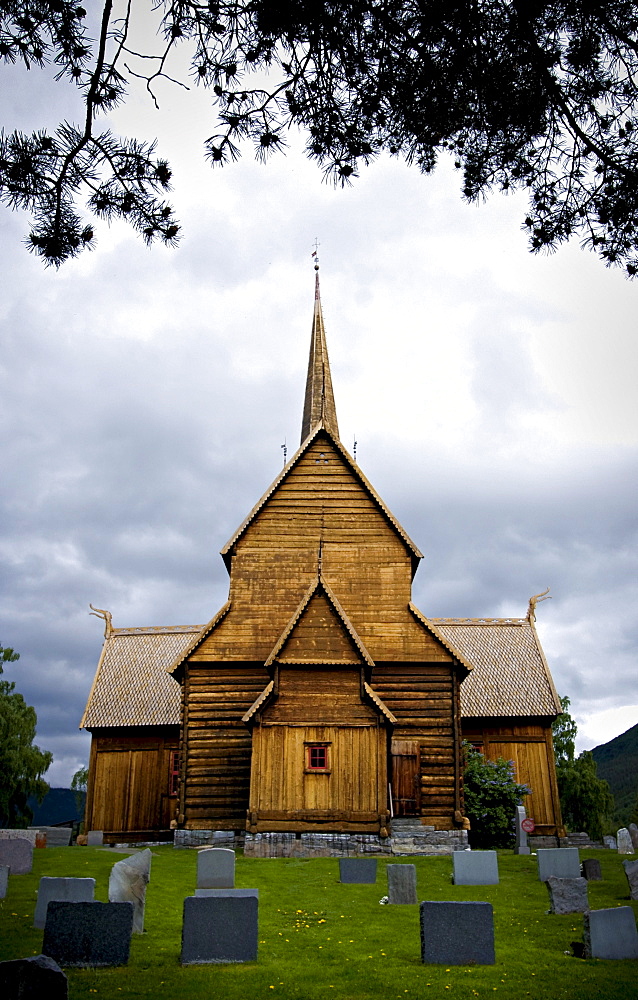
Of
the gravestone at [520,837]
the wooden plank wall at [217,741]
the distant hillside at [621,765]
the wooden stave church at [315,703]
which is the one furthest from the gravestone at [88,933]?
the distant hillside at [621,765]

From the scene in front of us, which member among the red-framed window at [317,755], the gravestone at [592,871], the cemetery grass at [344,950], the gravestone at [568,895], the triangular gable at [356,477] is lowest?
the cemetery grass at [344,950]

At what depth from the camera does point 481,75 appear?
859 centimetres

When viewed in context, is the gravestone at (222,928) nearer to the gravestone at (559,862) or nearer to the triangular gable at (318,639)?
the gravestone at (559,862)

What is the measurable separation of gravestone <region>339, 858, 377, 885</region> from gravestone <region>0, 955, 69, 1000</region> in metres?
11.1

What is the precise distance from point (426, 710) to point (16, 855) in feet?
41.9

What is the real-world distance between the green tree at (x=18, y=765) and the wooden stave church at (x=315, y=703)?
11.8 meters

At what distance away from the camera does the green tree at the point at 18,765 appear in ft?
144

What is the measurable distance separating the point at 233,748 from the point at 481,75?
22267mm

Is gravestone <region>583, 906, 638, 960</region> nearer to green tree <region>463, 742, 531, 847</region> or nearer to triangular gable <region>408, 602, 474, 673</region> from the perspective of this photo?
triangular gable <region>408, 602, 474, 673</region>

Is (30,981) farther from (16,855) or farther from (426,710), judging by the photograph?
(426,710)

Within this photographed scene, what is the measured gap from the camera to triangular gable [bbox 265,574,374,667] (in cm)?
2431

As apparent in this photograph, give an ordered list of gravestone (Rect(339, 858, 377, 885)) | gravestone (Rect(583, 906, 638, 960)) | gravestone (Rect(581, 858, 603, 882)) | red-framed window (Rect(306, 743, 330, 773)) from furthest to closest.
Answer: red-framed window (Rect(306, 743, 330, 773))
gravestone (Rect(581, 858, 603, 882))
gravestone (Rect(339, 858, 377, 885))
gravestone (Rect(583, 906, 638, 960))

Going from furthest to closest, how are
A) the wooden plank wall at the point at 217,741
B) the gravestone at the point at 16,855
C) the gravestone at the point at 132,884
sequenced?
the wooden plank wall at the point at 217,741, the gravestone at the point at 16,855, the gravestone at the point at 132,884

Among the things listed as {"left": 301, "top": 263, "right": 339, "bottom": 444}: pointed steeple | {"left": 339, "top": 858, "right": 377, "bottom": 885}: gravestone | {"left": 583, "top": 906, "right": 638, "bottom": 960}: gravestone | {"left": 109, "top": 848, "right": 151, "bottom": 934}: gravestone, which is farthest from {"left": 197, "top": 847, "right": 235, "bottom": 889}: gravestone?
{"left": 301, "top": 263, "right": 339, "bottom": 444}: pointed steeple
